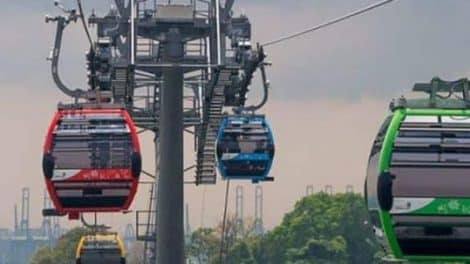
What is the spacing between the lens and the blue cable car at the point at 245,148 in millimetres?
57688

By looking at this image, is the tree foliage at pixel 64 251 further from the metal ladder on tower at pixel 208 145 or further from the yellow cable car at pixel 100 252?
the yellow cable car at pixel 100 252

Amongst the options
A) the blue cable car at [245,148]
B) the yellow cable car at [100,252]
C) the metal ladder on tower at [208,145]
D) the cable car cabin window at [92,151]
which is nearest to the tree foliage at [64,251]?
the metal ladder on tower at [208,145]

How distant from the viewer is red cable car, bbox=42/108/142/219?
4097 cm

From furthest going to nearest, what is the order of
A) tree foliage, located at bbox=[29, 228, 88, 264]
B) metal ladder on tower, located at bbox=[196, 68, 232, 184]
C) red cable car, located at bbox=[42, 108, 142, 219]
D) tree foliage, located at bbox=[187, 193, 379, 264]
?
1. tree foliage, located at bbox=[29, 228, 88, 264]
2. tree foliage, located at bbox=[187, 193, 379, 264]
3. metal ladder on tower, located at bbox=[196, 68, 232, 184]
4. red cable car, located at bbox=[42, 108, 142, 219]

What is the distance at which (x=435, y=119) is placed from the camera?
30.3m

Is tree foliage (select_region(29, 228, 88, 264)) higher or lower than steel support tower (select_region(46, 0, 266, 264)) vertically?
lower

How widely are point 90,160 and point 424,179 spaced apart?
13019 mm

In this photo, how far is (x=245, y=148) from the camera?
57594mm

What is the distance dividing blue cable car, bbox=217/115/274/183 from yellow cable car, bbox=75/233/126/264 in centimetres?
675

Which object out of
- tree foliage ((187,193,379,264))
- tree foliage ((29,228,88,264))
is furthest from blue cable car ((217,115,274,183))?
tree foliage ((29,228,88,264))

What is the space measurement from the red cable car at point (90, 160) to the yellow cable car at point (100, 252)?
21.4m

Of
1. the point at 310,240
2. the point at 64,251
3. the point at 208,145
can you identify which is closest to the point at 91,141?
the point at 208,145

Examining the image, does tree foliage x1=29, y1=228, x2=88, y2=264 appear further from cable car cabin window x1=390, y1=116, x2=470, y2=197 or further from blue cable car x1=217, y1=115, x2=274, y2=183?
cable car cabin window x1=390, y1=116, x2=470, y2=197

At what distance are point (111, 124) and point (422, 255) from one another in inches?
473
